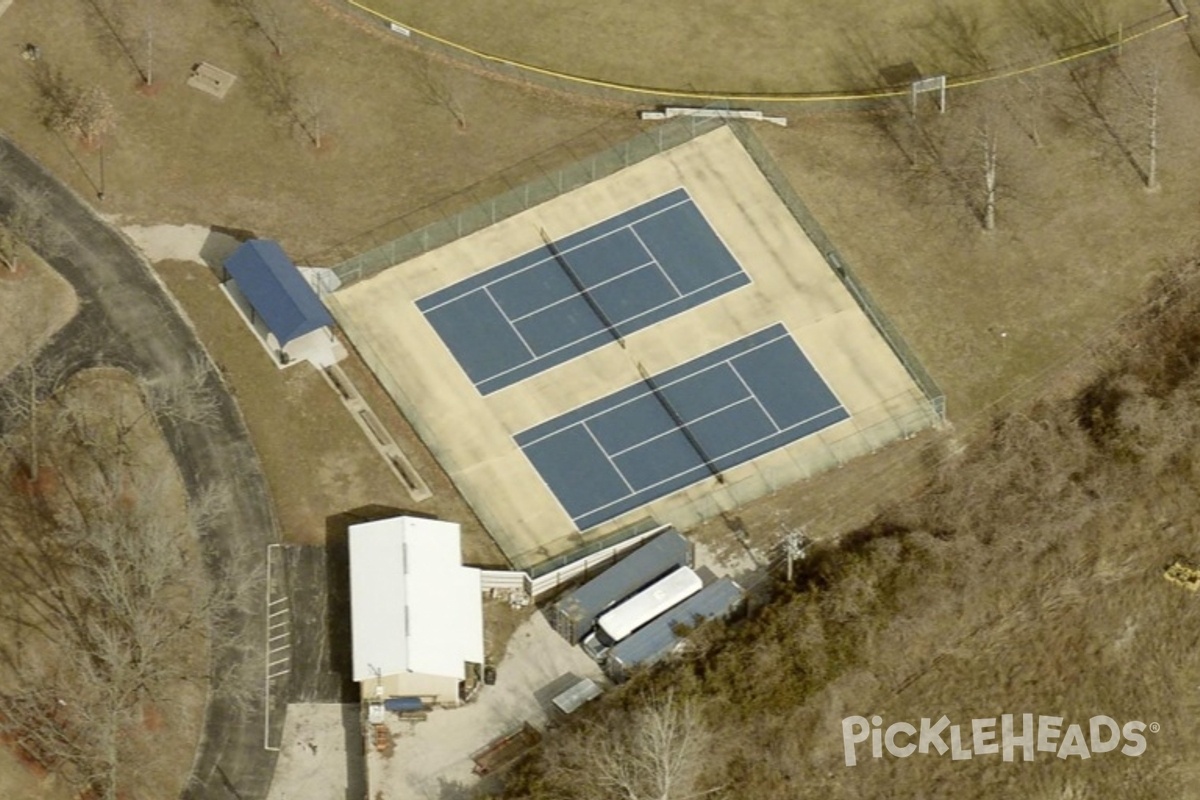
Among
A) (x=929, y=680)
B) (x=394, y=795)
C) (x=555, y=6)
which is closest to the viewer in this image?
(x=394, y=795)

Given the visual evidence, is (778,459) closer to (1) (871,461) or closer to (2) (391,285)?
(1) (871,461)

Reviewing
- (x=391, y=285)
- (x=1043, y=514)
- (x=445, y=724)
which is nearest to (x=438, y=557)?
(x=445, y=724)

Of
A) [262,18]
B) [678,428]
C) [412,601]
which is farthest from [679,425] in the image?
[262,18]

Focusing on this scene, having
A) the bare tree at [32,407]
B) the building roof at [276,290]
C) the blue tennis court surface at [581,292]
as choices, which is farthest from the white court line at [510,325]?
the bare tree at [32,407]

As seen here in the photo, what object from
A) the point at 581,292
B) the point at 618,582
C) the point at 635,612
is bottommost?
the point at 635,612

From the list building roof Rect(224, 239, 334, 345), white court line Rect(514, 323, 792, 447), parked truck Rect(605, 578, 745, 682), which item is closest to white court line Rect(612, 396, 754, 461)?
white court line Rect(514, 323, 792, 447)

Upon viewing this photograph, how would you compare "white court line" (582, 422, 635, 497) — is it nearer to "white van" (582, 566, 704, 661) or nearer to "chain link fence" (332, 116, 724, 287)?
"white van" (582, 566, 704, 661)

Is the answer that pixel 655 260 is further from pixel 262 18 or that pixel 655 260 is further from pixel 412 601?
pixel 262 18

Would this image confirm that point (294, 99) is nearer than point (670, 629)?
No
